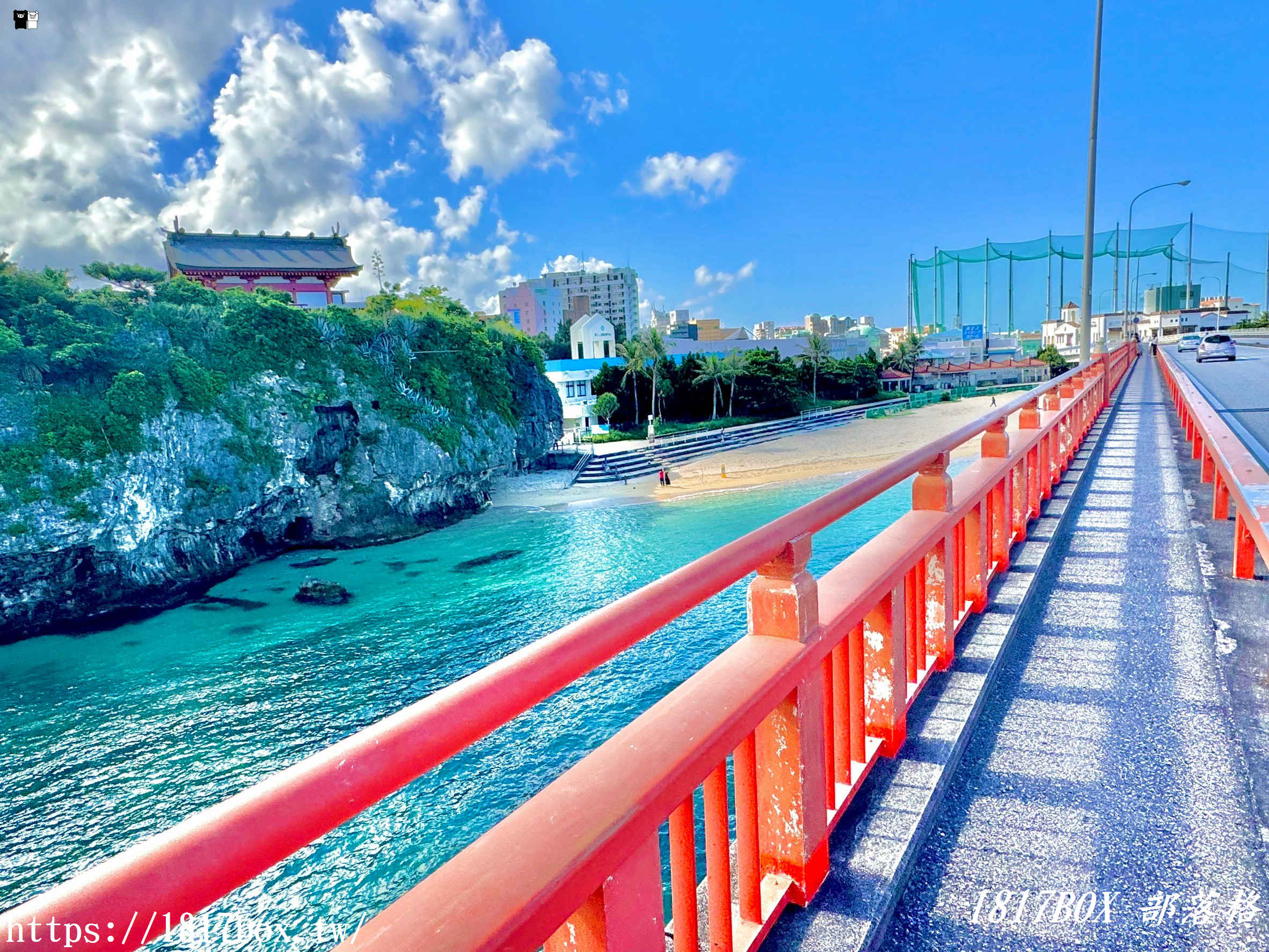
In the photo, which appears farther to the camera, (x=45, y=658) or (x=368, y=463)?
(x=368, y=463)

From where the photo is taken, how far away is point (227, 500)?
2817 centimetres

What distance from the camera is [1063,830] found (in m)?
1.92

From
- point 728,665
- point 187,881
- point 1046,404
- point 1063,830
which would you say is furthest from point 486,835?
point 1046,404

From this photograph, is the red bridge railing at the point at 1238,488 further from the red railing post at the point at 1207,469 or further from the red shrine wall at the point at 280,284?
the red shrine wall at the point at 280,284

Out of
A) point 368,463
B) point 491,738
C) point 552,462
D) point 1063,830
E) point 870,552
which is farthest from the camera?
point 552,462

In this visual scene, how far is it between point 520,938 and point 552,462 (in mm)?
42186

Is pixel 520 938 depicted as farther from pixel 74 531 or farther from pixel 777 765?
pixel 74 531

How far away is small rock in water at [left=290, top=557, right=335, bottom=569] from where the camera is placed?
28.6 metres

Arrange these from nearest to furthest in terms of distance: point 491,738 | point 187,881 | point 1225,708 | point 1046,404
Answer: point 187,881
point 1225,708
point 1046,404
point 491,738

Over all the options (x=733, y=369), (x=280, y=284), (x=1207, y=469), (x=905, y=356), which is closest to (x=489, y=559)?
(x=1207, y=469)

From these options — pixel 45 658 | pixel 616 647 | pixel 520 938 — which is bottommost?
pixel 45 658

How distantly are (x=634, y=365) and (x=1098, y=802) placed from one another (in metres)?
48.9

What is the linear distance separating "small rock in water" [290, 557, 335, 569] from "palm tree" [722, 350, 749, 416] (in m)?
31.4

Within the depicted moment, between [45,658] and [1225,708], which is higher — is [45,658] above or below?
below
